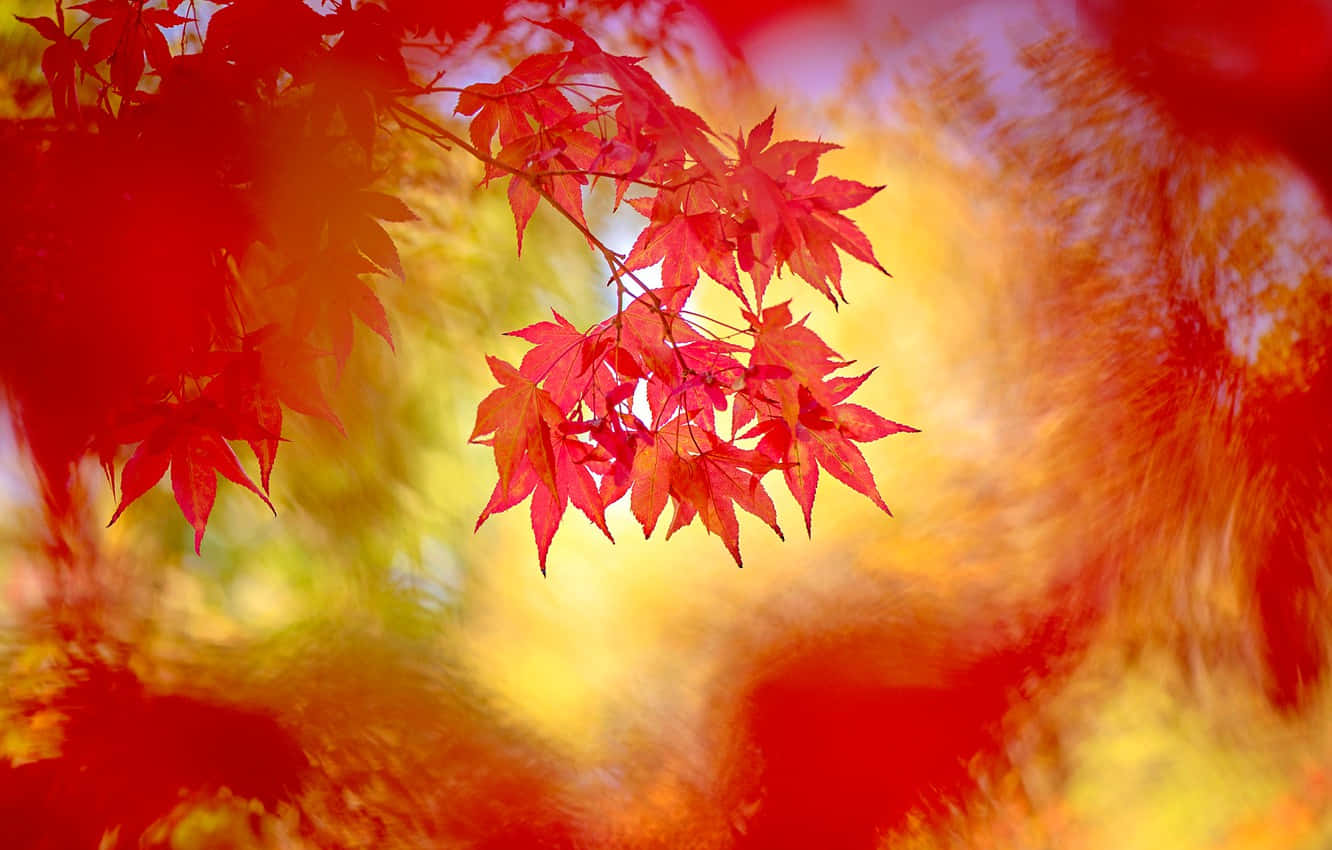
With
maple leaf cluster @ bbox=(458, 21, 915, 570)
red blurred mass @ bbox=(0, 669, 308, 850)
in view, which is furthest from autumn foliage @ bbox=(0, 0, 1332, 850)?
maple leaf cluster @ bbox=(458, 21, 915, 570)

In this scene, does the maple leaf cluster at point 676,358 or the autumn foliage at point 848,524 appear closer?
the maple leaf cluster at point 676,358

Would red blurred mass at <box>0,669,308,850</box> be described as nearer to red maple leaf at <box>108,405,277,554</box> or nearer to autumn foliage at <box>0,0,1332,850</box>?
autumn foliage at <box>0,0,1332,850</box>

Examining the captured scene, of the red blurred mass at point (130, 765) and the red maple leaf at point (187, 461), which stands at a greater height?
the red maple leaf at point (187, 461)

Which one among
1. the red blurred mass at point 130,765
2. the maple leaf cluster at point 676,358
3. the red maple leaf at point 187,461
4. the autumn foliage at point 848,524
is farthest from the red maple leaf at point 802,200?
the red blurred mass at point 130,765

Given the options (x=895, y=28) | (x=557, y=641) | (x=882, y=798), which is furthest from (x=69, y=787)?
(x=895, y=28)

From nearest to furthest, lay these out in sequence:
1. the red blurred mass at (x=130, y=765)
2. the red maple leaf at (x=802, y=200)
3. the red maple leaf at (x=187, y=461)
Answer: the red maple leaf at (x=802, y=200), the red maple leaf at (x=187, y=461), the red blurred mass at (x=130, y=765)

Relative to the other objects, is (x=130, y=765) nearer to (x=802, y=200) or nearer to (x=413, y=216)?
(x=413, y=216)

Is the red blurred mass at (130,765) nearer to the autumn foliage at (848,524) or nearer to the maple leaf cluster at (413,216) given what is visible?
the autumn foliage at (848,524)

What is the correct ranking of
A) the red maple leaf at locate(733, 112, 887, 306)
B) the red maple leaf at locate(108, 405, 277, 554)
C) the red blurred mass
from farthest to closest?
→ the red blurred mass → the red maple leaf at locate(108, 405, 277, 554) → the red maple leaf at locate(733, 112, 887, 306)

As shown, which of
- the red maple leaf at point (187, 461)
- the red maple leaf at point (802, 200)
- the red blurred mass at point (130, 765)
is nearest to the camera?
the red maple leaf at point (802, 200)
